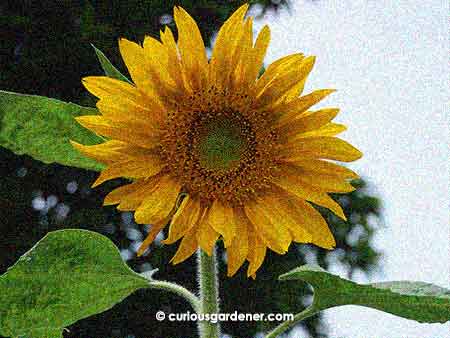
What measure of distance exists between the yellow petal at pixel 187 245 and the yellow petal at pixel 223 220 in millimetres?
17

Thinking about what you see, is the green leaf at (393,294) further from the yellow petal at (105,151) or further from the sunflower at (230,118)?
the yellow petal at (105,151)

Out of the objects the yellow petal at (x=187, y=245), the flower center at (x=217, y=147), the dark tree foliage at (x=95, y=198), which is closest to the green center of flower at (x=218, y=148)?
the flower center at (x=217, y=147)

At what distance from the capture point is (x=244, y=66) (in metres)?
0.59

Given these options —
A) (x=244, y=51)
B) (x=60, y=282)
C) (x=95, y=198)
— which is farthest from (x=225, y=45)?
(x=95, y=198)

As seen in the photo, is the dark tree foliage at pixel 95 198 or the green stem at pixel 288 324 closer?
the green stem at pixel 288 324

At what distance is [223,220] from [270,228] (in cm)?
4

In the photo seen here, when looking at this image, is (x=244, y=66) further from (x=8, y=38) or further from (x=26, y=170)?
(x=8, y=38)

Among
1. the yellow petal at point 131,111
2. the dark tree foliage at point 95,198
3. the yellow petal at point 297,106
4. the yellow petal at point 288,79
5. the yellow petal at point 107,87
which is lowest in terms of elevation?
the dark tree foliage at point 95,198

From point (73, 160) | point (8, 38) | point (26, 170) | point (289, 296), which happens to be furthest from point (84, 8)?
point (73, 160)

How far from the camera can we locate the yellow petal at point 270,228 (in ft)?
1.89

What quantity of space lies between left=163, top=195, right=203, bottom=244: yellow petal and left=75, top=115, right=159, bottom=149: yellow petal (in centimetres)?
6

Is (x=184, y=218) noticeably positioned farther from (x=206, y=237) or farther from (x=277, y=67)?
(x=277, y=67)

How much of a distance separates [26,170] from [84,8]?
790 mm

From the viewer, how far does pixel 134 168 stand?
580 millimetres
